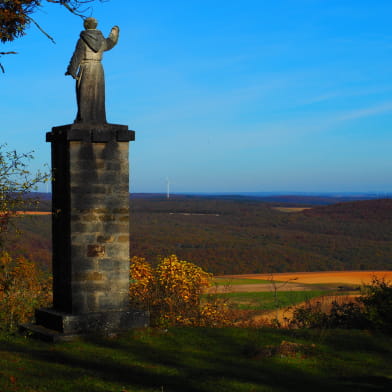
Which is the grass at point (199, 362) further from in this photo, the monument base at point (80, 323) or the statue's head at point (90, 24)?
the statue's head at point (90, 24)

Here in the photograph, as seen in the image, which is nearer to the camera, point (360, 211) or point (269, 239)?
point (269, 239)

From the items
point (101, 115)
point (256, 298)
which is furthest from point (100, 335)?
point (256, 298)

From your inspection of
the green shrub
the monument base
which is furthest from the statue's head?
the green shrub

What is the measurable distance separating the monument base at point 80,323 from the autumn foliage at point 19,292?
117cm

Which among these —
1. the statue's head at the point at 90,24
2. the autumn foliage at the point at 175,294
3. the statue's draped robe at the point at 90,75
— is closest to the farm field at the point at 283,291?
the autumn foliage at the point at 175,294

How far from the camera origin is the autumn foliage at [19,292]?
14281mm

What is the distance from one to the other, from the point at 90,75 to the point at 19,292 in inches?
271

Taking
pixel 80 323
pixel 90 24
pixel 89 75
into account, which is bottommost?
pixel 80 323

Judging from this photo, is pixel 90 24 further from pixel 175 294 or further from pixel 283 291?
pixel 283 291

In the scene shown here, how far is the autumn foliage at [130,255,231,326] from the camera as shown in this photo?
17.4 m

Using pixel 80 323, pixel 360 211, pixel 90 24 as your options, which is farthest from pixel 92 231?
pixel 360 211

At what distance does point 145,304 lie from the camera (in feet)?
58.4

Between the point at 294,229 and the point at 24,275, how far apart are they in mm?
A: 76803

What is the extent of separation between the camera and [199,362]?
35.5ft
